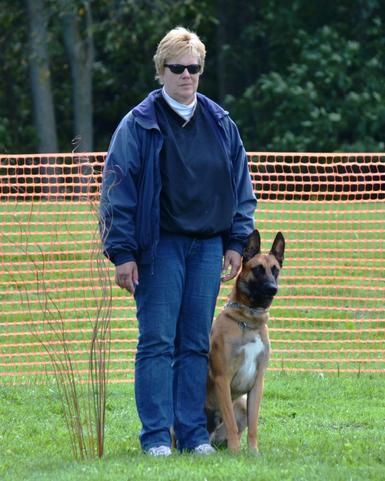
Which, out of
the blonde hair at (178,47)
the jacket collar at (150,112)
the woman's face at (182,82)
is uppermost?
the blonde hair at (178,47)

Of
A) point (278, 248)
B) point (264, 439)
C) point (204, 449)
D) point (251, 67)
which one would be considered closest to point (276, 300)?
point (264, 439)

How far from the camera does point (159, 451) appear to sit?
623 cm

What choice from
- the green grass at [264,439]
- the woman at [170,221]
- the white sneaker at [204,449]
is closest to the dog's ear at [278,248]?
the woman at [170,221]

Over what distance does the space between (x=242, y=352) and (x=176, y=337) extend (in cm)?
44

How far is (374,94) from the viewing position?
2170 cm

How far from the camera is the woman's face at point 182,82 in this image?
20.2 ft

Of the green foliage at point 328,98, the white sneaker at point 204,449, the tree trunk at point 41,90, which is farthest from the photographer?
the tree trunk at point 41,90

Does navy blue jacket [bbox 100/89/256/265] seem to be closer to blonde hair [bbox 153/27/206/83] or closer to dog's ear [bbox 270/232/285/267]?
blonde hair [bbox 153/27/206/83]

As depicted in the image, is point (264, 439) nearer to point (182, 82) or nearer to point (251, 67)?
point (182, 82)

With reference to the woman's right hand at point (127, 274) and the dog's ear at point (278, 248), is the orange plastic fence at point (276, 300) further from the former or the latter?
the woman's right hand at point (127, 274)

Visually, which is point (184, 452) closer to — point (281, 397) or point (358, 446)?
point (358, 446)

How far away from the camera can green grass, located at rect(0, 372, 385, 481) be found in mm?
5805

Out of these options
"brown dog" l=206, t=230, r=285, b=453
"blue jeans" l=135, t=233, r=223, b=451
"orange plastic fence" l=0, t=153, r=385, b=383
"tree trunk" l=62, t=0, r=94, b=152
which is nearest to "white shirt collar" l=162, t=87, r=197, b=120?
"blue jeans" l=135, t=233, r=223, b=451

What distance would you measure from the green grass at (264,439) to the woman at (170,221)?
399mm
